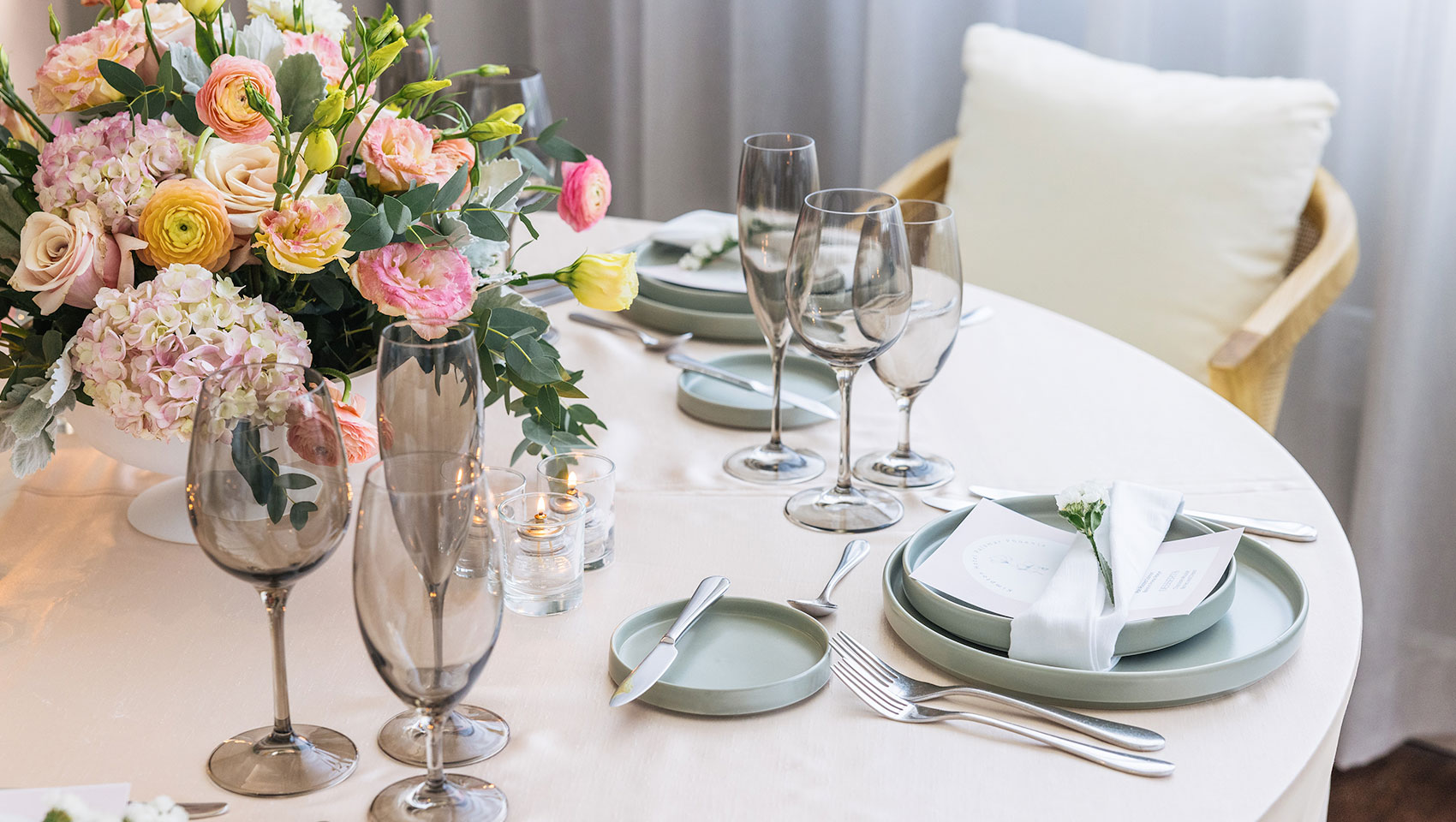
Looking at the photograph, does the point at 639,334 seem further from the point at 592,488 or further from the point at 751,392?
the point at 592,488

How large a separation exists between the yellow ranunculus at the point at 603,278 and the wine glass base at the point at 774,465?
0.72 ft

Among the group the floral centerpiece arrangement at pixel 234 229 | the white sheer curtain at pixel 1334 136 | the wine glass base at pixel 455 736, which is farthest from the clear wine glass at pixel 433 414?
the white sheer curtain at pixel 1334 136

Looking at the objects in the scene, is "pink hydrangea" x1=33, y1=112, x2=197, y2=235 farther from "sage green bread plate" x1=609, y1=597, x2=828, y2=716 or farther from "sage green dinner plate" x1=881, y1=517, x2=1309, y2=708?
"sage green dinner plate" x1=881, y1=517, x2=1309, y2=708

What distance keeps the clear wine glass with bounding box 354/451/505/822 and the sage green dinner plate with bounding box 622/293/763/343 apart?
0.84m

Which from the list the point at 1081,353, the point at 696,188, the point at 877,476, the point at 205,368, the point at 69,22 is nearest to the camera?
the point at 205,368

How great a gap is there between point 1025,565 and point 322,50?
0.65 metres

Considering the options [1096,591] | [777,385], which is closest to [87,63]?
[777,385]

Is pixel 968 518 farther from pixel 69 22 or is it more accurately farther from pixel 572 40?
pixel 69 22

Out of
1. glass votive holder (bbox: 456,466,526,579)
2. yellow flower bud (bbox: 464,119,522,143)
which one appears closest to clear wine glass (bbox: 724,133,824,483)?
yellow flower bud (bbox: 464,119,522,143)

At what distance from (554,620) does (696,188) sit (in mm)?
2126

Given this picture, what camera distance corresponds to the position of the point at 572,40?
2.98 meters

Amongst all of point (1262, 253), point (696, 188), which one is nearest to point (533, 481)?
point (1262, 253)

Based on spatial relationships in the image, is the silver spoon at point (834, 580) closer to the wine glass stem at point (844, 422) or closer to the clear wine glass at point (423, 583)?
the wine glass stem at point (844, 422)

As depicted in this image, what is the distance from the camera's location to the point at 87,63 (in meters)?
→ 0.96
